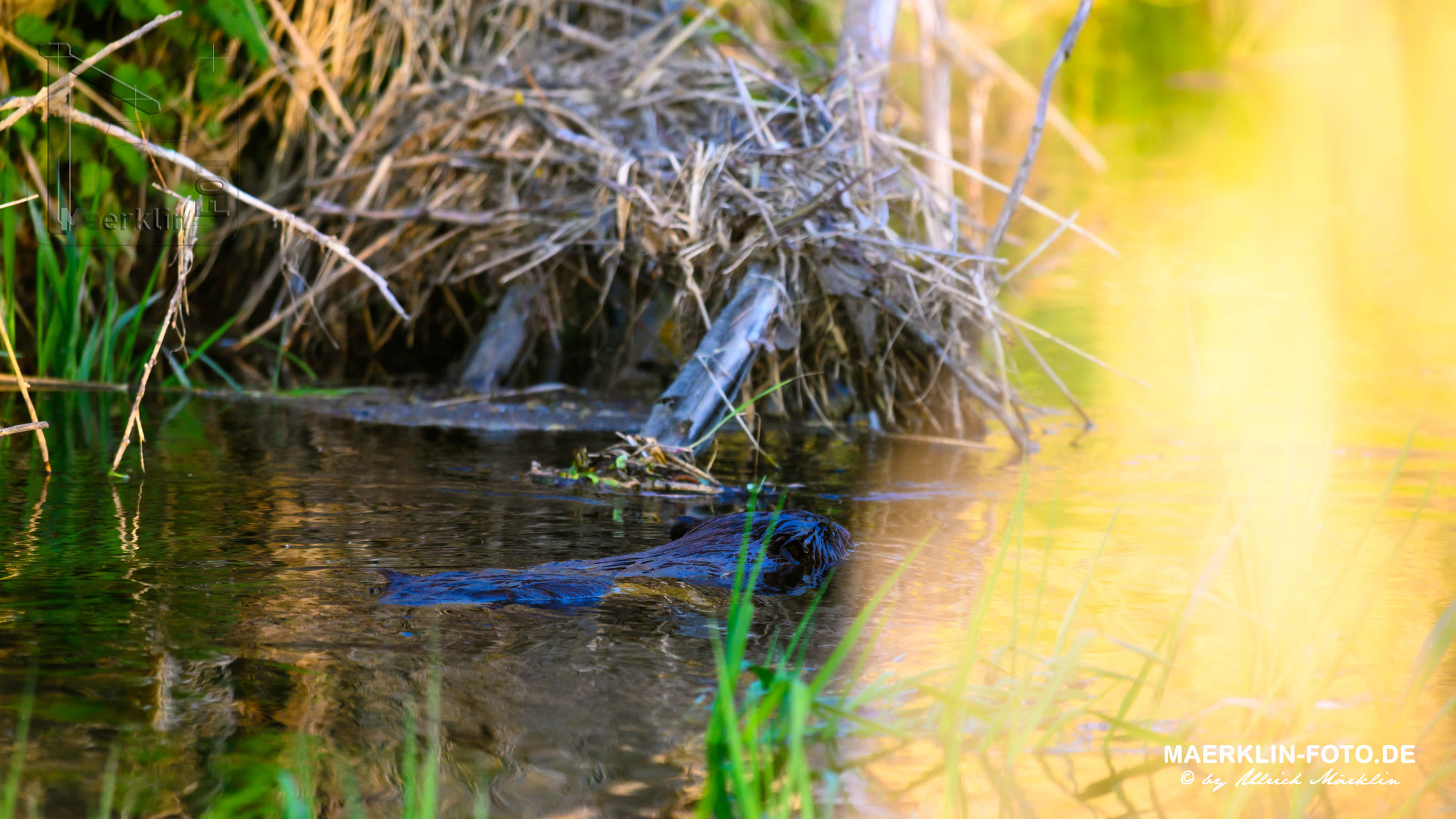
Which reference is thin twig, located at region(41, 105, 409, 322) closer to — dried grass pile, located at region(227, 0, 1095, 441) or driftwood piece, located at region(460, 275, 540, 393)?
dried grass pile, located at region(227, 0, 1095, 441)

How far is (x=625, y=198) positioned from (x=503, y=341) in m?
1.02

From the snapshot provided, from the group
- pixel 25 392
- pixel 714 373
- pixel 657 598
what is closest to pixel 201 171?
pixel 25 392

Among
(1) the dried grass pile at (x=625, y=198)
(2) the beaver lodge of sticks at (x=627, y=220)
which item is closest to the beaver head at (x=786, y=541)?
(2) the beaver lodge of sticks at (x=627, y=220)

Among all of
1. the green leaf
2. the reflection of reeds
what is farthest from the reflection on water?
the green leaf

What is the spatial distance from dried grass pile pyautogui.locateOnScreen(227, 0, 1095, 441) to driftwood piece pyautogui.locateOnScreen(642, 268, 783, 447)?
4.1 inches

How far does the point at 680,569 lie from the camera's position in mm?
2596

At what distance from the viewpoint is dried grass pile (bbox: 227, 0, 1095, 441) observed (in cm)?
399

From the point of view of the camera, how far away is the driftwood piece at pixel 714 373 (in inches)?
145

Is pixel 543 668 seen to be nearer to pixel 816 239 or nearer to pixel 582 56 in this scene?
pixel 816 239

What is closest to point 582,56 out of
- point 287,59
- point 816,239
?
point 287,59

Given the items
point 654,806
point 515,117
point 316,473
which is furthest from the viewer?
point 515,117

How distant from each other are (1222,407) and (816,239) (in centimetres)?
162

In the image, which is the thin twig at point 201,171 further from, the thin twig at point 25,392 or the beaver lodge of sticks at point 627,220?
the beaver lodge of sticks at point 627,220

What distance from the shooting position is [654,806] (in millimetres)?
1677
